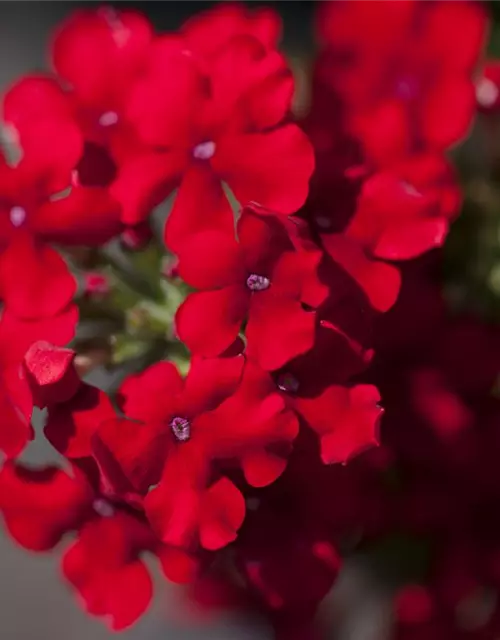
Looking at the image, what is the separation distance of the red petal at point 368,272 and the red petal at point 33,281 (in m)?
0.15

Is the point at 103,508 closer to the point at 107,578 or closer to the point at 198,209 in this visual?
the point at 107,578

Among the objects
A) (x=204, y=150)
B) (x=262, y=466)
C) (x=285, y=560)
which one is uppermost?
(x=204, y=150)

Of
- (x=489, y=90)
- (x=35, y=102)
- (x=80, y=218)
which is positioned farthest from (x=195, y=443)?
(x=489, y=90)

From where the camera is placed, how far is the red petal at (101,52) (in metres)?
0.62

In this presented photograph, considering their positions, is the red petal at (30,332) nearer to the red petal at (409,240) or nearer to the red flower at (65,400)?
the red flower at (65,400)

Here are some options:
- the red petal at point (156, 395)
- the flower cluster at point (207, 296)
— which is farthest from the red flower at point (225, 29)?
the red petal at point (156, 395)

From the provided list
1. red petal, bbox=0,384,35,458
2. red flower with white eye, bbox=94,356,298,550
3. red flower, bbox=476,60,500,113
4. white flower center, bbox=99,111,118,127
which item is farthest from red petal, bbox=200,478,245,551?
red flower, bbox=476,60,500,113

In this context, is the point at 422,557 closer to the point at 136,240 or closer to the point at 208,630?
the point at 208,630

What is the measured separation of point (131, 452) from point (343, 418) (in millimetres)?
114

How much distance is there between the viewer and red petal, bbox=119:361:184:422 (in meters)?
0.52

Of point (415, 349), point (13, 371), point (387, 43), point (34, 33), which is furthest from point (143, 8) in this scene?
point (13, 371)

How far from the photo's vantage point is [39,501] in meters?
0.57

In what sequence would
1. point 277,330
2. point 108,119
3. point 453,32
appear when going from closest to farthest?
point 277,330
point 108,119
point 453,32

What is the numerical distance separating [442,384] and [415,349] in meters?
0.03
